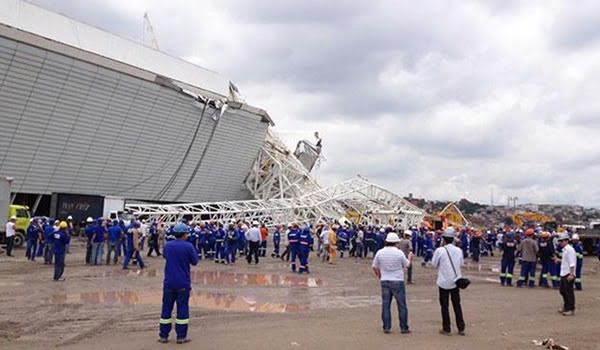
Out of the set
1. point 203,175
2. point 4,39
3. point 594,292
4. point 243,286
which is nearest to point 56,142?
point 4,39

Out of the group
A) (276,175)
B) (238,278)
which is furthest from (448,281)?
(276,175)

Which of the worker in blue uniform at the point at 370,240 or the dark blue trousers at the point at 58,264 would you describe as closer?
the dark blue trousers at the point at 58,264

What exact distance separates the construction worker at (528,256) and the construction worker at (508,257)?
1.19 ft

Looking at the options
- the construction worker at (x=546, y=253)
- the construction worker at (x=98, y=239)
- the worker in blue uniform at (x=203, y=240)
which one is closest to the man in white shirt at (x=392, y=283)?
the construction worker at (x=546, y=253)

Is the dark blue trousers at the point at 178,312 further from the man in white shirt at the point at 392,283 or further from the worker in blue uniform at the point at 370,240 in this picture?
the worker in blue uniform at the point at 370,240

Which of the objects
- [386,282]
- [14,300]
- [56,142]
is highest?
[56,142]

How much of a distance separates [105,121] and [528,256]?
3709cm

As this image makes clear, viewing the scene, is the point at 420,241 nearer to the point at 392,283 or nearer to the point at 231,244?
the point at 231,244

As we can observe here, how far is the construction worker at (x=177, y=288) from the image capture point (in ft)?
27.0

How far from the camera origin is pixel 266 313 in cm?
1118

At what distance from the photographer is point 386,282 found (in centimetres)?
919

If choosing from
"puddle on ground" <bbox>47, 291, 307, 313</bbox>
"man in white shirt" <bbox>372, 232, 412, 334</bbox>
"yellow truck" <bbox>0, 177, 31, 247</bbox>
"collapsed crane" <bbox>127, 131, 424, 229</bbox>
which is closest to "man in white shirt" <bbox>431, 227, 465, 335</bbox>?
"man in white shirt" <bbox>372, 232, 412, 334</bbox>

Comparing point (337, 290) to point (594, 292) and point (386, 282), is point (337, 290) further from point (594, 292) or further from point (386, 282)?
point (594, 292)

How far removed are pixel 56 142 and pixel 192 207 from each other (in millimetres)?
12593
